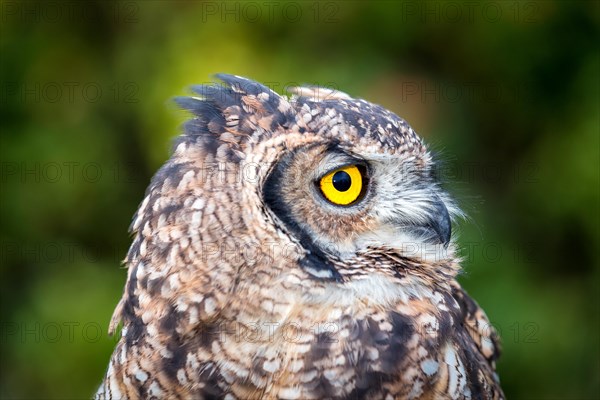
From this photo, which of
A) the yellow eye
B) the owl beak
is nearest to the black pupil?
the yellow eye

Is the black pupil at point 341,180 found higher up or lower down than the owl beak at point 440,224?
higher up

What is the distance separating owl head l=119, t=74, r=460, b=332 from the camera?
182 cm

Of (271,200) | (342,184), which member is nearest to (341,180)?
(342,184)

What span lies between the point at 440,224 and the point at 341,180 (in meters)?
0.44

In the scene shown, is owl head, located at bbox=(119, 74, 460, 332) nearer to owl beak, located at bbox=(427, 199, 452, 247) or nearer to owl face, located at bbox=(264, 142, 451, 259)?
owl face, located at bbox=(264, 142, 451, 259)

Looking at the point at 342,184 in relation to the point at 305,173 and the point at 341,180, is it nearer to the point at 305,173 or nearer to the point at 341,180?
the point at 341,180

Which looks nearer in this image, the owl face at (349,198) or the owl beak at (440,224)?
the owl face at (349,198)

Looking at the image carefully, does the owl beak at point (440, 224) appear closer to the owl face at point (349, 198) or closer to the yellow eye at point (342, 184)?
the owl face at point (349, 198)

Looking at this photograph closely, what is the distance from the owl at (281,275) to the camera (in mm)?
1811

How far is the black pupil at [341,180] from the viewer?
73.5 inches

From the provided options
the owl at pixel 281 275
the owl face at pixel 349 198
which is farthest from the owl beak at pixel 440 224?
the owl at pixel 281 275

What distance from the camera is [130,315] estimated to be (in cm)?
197

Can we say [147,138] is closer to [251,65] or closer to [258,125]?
[251,65]

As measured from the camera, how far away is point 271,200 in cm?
183
